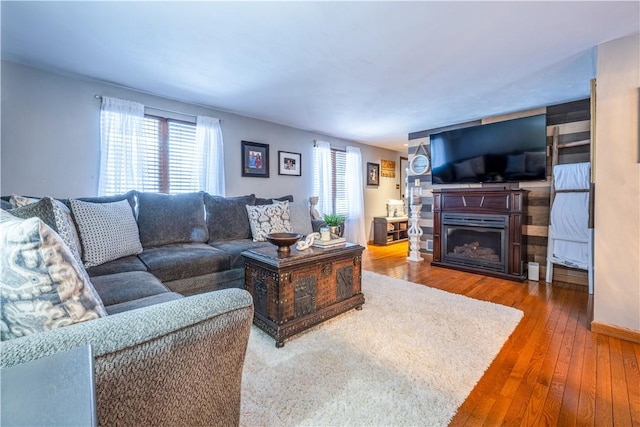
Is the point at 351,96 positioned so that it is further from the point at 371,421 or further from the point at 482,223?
the point at 371,421

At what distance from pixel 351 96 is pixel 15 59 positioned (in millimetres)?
2977

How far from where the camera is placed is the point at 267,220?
312 cm

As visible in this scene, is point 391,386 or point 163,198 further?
point 163,198

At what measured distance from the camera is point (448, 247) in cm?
391

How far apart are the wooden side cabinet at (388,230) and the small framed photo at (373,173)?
2.55 ft

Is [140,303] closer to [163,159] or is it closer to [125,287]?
[125,287]

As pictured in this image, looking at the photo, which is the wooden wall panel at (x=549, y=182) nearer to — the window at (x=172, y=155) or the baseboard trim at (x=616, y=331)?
the baseboard trim at (x=616, y=331)

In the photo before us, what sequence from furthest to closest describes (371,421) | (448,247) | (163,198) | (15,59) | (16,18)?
(448,247) → (163,198) → (15,59) → (16,18) → (371,421)

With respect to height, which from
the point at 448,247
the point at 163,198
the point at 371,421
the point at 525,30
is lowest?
the point at 371,421

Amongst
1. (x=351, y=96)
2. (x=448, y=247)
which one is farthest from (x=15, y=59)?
(x=448, y=247)

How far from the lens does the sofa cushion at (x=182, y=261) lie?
82.0 inches

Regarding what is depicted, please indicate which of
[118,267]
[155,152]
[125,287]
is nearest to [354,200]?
[155,152]

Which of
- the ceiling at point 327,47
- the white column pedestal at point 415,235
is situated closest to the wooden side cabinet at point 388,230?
the white column pedestal at point 415,235

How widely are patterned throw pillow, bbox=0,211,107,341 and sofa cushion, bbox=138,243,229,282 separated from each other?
1.49m
